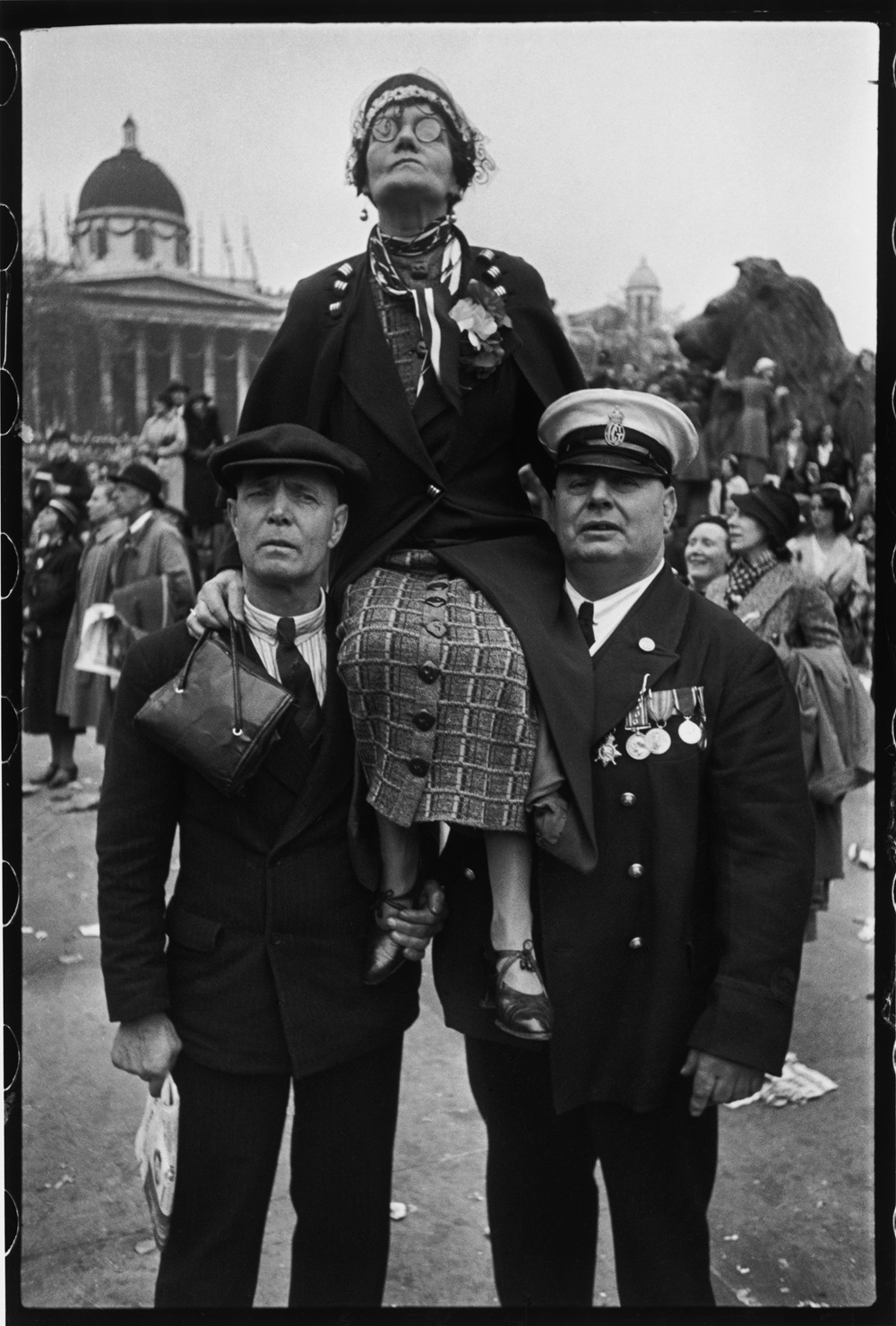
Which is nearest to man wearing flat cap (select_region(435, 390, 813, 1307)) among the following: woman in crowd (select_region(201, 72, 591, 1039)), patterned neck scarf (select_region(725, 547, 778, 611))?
woman in crowd (select_region(201, 72, 591, 1039))

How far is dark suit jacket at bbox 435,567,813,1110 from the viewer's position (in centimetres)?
334

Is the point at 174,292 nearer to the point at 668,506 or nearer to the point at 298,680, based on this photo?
the point at 298,680

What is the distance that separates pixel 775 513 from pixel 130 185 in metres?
2.50

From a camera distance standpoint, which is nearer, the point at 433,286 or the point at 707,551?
the point at 433,286

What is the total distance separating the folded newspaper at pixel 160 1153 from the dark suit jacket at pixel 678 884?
1.10 m

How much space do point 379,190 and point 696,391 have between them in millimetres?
2438

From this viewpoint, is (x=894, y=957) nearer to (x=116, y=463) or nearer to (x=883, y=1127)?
(x=883, y=1127)

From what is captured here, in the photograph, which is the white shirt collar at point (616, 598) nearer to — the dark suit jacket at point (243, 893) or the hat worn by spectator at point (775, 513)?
the dark suit jacket at point (243, 893)

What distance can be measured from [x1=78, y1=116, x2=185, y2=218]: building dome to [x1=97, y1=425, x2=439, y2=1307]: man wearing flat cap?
4.04ft

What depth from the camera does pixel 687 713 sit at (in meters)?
3.39

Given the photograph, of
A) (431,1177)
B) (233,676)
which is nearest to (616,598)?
(233,676)

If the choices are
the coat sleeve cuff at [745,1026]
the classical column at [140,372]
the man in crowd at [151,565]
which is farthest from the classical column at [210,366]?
the coat sleeve cuff at [745,1026]

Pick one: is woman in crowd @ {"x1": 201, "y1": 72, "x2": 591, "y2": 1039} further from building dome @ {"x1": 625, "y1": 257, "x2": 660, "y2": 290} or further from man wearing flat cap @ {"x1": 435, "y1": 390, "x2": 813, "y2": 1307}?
building dome @ {"x1": 625, "y1": 257, "x2": 660, "y2": 290}

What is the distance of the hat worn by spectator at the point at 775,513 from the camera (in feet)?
15.6
